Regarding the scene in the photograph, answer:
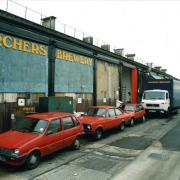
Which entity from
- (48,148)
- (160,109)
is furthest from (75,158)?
(160,109)

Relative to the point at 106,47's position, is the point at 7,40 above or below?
below

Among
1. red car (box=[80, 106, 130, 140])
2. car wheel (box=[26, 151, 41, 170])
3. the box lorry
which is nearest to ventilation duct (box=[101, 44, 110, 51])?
the box lorry

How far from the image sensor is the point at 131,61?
30266mm

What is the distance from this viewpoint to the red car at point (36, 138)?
290 inches

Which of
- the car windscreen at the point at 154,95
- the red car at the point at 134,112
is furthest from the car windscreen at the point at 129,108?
the car windscreen at the point at 154,95

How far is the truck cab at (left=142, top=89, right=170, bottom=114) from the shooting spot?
21.3 metres

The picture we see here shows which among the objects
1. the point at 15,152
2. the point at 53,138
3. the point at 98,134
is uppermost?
the point at 53,138

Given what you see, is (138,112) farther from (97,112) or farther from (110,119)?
(97,112)

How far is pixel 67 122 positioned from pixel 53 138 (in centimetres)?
125

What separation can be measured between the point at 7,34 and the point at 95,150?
7.58 metres

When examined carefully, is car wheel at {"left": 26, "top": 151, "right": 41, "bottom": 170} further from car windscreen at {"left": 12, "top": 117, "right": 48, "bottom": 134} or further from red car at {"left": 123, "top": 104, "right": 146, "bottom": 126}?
→ red car at {"left": 123, "top": 104, "right": 146, "bottom": 126}

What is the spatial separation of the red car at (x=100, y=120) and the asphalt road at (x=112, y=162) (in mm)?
587

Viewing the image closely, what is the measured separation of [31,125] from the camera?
28.8 feet

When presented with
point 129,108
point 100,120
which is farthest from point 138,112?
point 100,120
